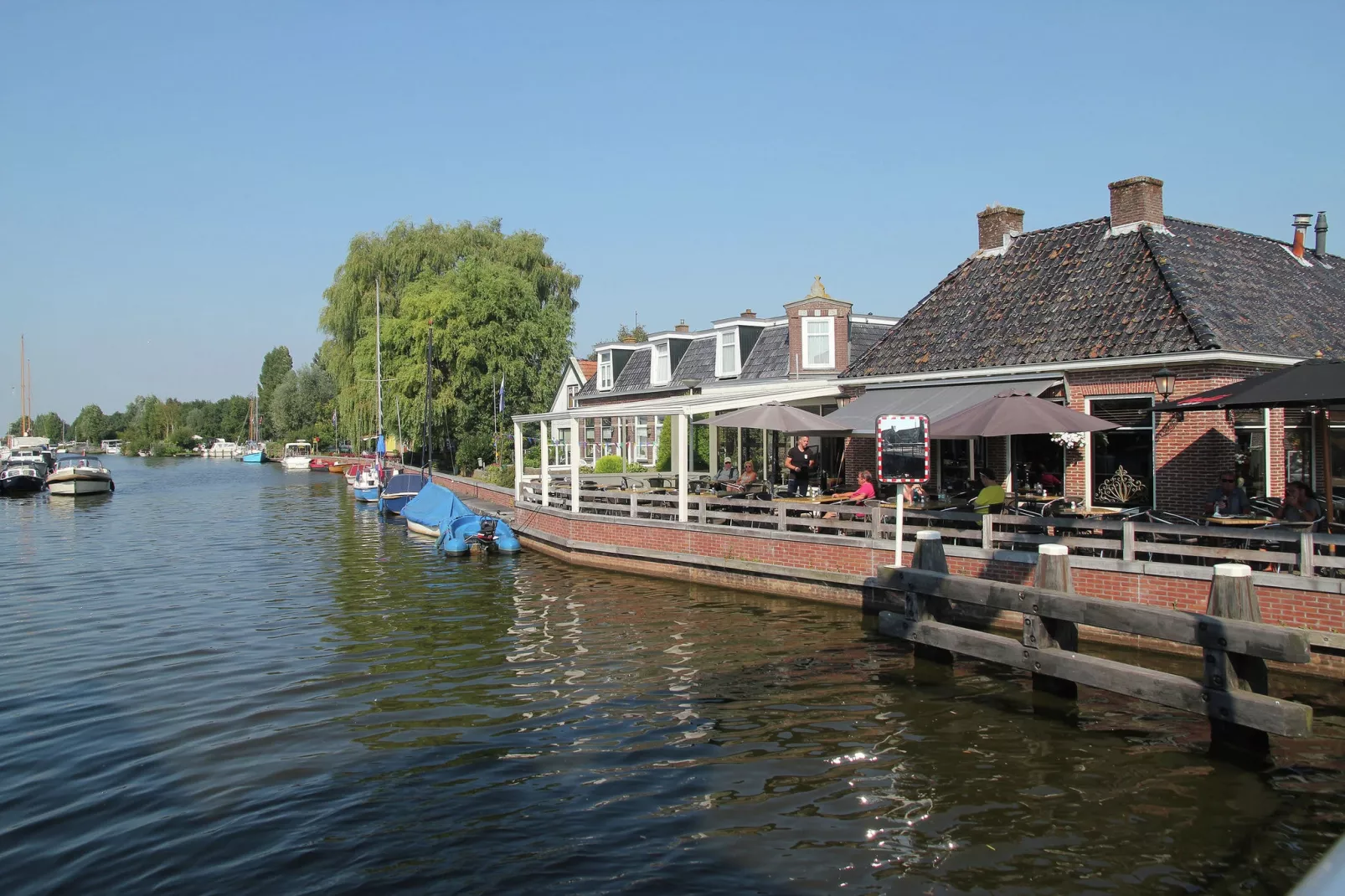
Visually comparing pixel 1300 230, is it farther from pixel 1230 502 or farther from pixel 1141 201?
pixel 1230 502

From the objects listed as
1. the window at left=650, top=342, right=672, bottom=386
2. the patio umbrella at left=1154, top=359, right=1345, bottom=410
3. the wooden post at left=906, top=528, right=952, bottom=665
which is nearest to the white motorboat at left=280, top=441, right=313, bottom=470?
the window at left=650, top=342, right=672, bottom=386

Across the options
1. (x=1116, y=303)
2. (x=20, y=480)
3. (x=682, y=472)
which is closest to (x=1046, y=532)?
(x=1116, y=303)

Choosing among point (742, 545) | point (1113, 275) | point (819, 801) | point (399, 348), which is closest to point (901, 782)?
point (819, 801)

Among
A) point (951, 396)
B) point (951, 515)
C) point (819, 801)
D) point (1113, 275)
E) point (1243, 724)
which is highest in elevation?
point (1113, 275)

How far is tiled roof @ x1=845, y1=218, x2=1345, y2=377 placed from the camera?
1694cm

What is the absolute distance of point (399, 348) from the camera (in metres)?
46.1

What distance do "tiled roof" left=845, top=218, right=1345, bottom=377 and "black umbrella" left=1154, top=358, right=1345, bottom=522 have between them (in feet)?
11.4

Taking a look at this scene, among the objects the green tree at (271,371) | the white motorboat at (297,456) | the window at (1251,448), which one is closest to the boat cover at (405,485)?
the window at (1251,448)

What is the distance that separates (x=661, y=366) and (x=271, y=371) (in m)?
114

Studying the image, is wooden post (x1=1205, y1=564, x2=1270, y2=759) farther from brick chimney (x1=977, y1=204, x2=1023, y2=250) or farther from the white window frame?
the white window frame

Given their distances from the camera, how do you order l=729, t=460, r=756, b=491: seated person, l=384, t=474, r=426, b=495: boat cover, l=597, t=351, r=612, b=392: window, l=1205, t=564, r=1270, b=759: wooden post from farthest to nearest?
l=597, t=351, r=612, b=392: window → l=384, t=474, r=426, b=495: boat cover → l=729, t=460, r=756, b=491: seated person → l=1205, t=564, r=1270, b=759: wooden post

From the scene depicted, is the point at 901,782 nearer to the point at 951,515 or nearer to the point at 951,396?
the point at 951,515

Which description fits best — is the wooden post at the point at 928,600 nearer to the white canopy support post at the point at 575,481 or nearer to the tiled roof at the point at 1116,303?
the tiled roof at the point at 1116,303

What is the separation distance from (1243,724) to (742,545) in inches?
403
